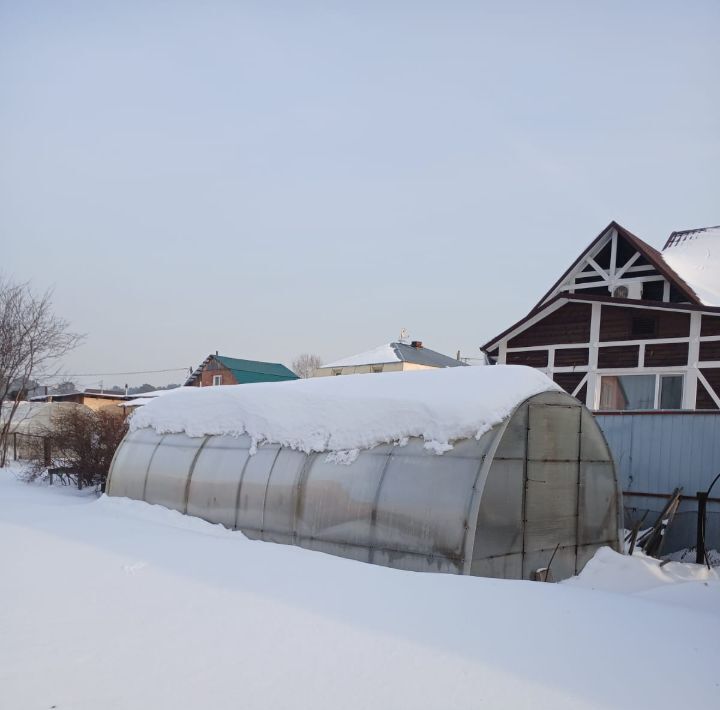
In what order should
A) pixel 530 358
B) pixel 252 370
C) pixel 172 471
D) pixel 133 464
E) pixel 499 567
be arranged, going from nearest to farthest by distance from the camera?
pixel 499 567 < pixel 172 471 < pixel 133 464 < pixel 530 358 < pixel 252 370

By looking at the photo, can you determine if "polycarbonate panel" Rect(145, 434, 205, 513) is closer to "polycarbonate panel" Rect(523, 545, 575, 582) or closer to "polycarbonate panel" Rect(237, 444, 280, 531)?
"polycarbonate panel" Rect(237, 444, 280, 531)

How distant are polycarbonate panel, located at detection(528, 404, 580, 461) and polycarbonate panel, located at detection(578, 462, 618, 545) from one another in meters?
0.50

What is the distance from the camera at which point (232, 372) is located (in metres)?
42.1

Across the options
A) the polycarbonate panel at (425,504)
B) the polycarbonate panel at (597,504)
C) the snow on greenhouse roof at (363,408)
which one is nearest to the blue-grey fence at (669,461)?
the polycarbonate panel at (597,504)

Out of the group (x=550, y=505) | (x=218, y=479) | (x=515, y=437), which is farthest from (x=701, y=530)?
(x=218, y=479)

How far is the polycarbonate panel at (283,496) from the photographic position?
31.6ft

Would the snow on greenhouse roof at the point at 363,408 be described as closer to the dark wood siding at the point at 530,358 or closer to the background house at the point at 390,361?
the dark wood siding at the point at 530,358

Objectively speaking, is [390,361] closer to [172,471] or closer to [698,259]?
[698,259]

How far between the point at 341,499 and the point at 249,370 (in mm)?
35296

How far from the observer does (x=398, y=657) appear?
456cm

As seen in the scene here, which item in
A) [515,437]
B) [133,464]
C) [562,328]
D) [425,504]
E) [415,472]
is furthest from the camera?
[562,328]

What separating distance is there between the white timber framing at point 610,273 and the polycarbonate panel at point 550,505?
10.5 metres

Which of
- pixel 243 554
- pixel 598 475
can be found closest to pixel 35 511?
pixel 243 554

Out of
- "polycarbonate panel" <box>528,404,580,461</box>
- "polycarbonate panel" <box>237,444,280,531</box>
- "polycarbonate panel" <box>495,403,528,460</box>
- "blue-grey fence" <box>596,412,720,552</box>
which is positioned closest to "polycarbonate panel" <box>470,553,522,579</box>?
"polycarbonate panel" <box>495,403,528,460</box>
